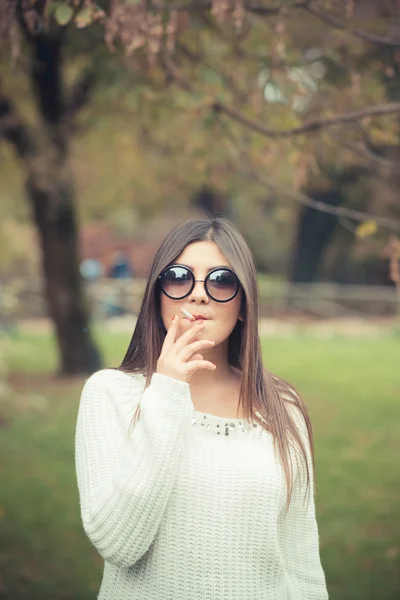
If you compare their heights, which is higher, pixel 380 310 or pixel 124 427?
pixel 380 310

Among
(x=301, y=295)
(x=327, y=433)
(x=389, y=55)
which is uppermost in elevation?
(x=301, y=295)

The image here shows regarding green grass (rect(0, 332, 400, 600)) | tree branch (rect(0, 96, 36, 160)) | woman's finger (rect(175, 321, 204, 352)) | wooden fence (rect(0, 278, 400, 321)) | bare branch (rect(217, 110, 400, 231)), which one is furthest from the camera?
wooden fence (rect(0, 278, 400, 321))

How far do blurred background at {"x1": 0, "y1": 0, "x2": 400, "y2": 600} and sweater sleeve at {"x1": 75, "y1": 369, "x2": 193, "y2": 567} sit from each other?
56cm

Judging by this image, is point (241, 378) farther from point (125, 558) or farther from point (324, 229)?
point (324, 229)

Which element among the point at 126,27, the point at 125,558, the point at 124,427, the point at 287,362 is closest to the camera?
the point at 125,558

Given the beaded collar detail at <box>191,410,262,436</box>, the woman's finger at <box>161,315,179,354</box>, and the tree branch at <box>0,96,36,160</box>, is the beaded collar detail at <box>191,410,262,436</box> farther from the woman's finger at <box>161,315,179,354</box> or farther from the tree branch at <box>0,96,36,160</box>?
the tree branch at <box>0,96,36,160</box>

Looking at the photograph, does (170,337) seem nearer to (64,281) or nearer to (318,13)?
(318,13)

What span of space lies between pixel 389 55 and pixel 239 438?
107 inches

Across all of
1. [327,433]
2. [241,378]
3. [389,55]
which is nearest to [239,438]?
[241,378]

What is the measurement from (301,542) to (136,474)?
584 millimetres

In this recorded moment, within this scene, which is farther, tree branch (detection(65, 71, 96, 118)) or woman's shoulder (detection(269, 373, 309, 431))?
tree branch (detection(65, 71, 96, 118))

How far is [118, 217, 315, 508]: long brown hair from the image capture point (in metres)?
2.23

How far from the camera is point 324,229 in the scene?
24.4m

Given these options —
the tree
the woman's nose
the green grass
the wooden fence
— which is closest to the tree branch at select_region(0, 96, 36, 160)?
the green grass
